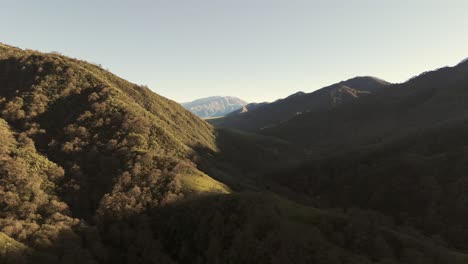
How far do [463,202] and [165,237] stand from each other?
13593 cm

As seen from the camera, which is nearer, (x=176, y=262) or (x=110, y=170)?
(x=176, y=262)

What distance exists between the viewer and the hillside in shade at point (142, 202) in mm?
93562

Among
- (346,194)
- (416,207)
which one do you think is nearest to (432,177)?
(416,207)

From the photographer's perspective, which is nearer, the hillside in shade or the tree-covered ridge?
the hillside in shade

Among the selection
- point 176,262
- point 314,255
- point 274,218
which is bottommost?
point 176,262

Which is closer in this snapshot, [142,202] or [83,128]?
[142,202]

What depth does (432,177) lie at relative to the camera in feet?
579

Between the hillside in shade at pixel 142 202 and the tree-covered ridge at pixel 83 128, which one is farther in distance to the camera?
the tree-covered ridge at pixel 83 128

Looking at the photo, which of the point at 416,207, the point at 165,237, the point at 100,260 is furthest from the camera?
the point at 416,207

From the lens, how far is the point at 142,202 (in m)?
120

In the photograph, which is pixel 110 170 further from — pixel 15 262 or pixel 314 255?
pixel 314 255

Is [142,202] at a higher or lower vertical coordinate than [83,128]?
lower

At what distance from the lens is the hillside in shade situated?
9356 centimetres

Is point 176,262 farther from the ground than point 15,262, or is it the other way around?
point 15,262
